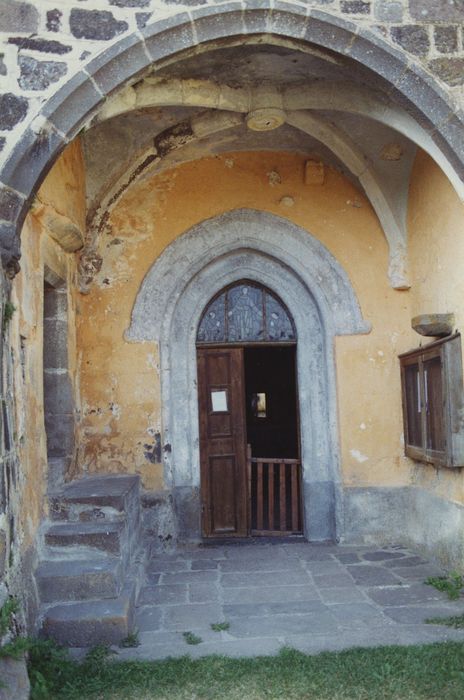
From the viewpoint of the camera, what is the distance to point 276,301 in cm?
668

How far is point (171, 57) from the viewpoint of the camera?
396 centimetres

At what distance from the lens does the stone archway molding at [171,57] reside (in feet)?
11.9

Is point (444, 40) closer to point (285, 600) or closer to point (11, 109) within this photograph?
point (11, 109)

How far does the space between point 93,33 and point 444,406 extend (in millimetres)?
3411

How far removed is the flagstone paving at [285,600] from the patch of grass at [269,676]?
0.18m

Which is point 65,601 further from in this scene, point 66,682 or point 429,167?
point 429,167

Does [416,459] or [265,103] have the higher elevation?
[265,103]

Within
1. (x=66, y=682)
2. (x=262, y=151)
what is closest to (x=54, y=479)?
(x=66, y=682)

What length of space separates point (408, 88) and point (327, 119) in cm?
171

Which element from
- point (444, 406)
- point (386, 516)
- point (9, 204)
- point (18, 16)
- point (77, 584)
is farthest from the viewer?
point (386, 516)

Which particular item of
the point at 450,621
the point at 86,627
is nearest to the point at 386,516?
the point at 450,621

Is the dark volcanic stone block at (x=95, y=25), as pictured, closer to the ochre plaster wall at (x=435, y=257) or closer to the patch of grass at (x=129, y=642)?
the ochre plaster wall at (x=435, y=257)

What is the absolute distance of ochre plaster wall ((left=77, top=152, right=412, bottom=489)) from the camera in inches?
244

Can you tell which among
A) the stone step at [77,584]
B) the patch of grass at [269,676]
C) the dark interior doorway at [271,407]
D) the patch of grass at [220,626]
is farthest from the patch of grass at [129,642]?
the dark interior doorway at [271,407]
